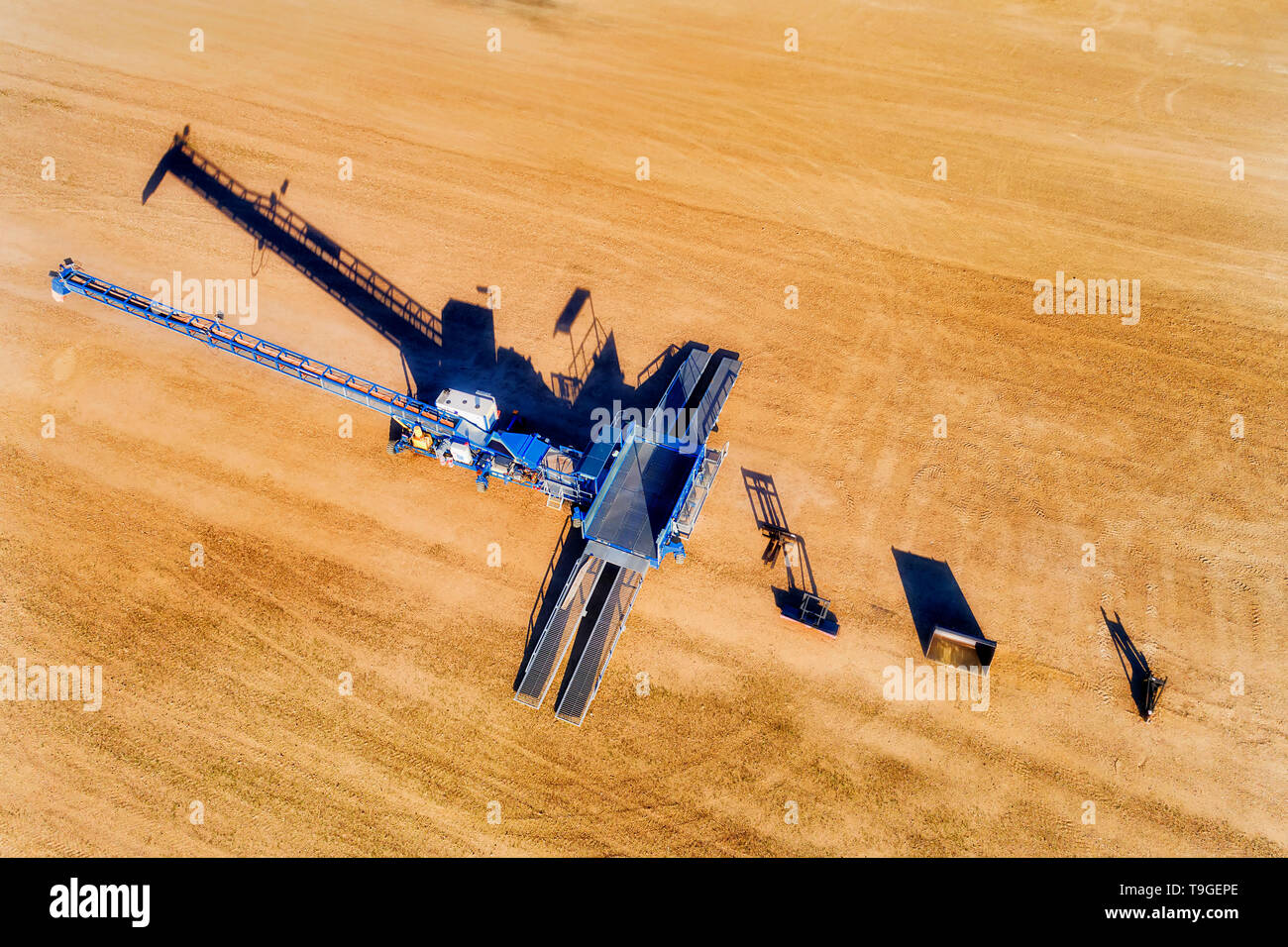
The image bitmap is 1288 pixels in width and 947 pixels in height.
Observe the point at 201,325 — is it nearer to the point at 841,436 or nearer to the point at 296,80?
the point at 296,80

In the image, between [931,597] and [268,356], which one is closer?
[931,597]

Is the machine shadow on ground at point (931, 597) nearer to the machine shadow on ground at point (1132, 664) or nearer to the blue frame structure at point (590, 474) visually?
the machine shadow on ground at point (1132, 664)

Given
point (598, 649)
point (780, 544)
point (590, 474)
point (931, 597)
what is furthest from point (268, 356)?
→ point (931, 597)

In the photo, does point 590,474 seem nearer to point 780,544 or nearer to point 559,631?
point 559,631

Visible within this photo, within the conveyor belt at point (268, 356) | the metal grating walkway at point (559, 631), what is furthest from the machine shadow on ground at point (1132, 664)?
the conveyor belt at point (268, 356)

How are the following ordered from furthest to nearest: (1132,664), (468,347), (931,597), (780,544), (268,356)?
(468,347) → (268,356) → (780,544) → (931,597) → (1132,664)
